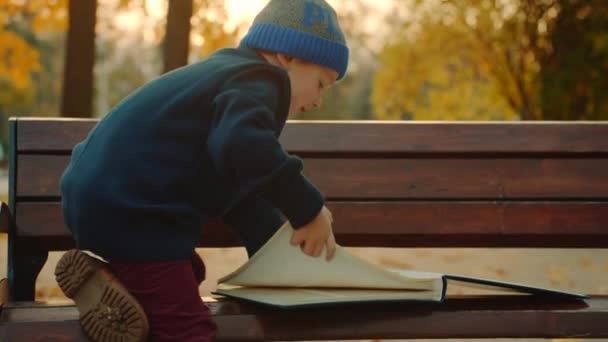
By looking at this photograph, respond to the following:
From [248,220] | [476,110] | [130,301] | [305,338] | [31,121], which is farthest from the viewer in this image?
[476,110]

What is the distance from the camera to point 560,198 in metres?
3.00

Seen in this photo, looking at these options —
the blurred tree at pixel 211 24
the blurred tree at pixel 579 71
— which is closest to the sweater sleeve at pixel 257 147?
the blurred tree at pixel 211 24

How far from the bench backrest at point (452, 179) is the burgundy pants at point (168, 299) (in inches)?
28.2

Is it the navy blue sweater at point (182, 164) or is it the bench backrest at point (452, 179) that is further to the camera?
the bench backrest at point (452, 179)

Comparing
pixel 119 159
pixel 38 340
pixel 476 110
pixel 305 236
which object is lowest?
pixel 476 110

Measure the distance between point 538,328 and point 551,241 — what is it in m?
0.66

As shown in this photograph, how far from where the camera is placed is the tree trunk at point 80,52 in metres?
7.57

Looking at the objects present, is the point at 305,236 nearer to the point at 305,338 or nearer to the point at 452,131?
the point at 305,338

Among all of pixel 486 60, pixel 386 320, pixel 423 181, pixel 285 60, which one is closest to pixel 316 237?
pixel 386 320

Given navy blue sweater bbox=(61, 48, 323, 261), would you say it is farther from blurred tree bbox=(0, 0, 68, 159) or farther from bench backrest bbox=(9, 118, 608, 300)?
blurred tree bbox=(0, 0, 68, 159)

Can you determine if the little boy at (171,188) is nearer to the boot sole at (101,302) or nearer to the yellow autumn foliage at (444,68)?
the boot sole at (101,302)

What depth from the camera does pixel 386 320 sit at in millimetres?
2375

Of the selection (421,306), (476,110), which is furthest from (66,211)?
(476,110)

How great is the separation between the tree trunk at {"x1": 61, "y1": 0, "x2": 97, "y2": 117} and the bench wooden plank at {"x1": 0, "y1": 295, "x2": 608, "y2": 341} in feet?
17.4
